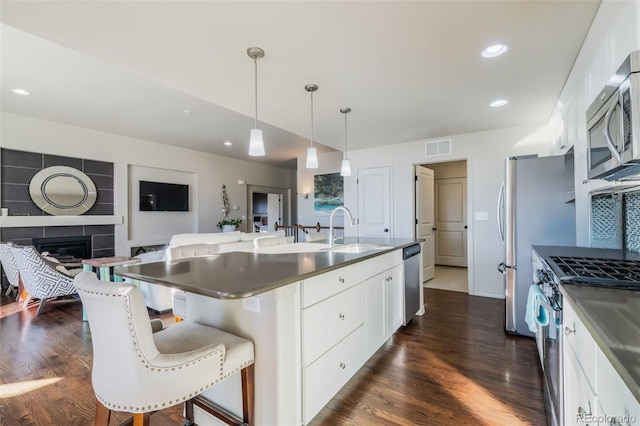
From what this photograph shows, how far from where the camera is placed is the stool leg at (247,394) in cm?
134

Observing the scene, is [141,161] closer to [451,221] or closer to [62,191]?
[62,191]

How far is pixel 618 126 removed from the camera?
3.95 ft

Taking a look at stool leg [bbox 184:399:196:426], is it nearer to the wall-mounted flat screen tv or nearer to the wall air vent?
the wall air vent

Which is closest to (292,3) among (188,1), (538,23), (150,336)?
(188,1)

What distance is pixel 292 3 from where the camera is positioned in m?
1.72

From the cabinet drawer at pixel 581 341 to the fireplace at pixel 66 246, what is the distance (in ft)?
21.3

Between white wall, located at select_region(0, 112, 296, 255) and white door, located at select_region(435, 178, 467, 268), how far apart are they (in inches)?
200

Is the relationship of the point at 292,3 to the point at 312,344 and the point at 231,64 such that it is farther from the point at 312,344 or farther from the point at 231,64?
the point at 312,344

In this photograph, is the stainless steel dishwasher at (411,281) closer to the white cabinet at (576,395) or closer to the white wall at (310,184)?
the white cabinet at (576,395)

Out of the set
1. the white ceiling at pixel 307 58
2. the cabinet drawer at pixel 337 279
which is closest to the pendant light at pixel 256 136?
the white ceiling at pixel 307 58

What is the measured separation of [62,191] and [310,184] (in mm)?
4891

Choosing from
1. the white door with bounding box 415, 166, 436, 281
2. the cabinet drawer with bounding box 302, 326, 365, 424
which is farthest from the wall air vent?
the cabinet drawer with bounding box 302, 326, 365, 424

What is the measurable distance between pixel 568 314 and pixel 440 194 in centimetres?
610

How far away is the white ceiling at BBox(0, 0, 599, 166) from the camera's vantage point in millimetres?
1785
